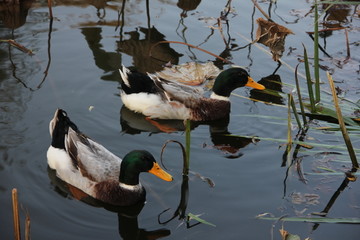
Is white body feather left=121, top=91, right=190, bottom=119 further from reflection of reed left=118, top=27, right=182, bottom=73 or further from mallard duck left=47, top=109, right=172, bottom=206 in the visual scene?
mallard duck left=47, top=109, right=172, bottom=206

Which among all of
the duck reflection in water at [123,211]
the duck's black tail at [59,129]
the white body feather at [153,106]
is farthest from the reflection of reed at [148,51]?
the duck reflection in water at [123,211]

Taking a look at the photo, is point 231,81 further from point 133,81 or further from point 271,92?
point 133,81

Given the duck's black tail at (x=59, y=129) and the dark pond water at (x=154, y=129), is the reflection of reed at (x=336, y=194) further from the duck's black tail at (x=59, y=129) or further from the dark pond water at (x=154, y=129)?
the duck's black tail at (x=59, y=129)

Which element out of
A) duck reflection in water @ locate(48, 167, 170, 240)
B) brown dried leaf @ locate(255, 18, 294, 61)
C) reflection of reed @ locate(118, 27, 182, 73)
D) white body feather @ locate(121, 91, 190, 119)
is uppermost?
brown dried leaf @ locate(255, 18, 294, 61)

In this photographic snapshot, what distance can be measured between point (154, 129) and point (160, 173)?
1.57 m

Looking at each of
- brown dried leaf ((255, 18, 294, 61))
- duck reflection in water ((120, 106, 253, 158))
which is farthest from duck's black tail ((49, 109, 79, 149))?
brown dried leaf ((255, 18, 294, 61))

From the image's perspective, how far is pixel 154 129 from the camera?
7.41 meters

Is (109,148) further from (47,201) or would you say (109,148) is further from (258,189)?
(258,189)

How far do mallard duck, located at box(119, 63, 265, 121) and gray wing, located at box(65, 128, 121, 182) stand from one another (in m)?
1.46

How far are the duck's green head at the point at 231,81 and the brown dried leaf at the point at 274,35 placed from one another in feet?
2.90

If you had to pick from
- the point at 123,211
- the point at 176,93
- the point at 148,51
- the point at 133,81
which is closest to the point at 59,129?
the point at 123,211

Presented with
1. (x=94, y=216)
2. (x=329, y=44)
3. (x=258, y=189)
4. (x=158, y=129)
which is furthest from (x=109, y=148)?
(x=329, y=44)

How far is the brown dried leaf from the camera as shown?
8.59m

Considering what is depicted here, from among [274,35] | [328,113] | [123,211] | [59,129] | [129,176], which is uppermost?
[274,35]
